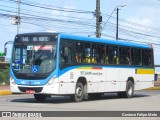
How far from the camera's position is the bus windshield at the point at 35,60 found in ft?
68.1

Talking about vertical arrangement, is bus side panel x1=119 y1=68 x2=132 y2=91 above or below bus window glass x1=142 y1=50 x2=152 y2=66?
below

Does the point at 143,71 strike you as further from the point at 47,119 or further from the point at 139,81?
the point at 47,119

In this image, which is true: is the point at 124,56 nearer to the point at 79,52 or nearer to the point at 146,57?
the point at 146,57

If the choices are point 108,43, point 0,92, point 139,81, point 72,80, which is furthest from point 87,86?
point 0,92

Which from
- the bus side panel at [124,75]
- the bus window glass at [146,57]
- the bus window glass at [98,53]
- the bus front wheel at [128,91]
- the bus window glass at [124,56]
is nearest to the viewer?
the bus window glass at [98,53]

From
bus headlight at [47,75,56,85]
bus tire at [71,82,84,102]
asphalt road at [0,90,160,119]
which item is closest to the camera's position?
asphalt road at [0,90,160,119]

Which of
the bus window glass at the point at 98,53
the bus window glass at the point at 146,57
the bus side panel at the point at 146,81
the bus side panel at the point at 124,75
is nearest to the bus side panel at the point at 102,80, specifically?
the bus window glass at the point at 98,53

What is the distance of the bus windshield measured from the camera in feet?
68.1

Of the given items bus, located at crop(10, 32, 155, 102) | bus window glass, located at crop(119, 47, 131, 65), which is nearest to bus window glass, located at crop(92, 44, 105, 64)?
bus, located at crop(10, 32, 155, 102)

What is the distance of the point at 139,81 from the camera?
93.2ft

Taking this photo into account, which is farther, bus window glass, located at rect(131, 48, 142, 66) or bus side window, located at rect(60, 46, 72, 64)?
bus window glass, located at rect(131, 48, 142, 66)

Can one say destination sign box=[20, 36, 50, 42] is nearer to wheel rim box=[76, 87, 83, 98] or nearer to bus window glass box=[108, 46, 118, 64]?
wheel rim box=[76, 87, 83, 98]

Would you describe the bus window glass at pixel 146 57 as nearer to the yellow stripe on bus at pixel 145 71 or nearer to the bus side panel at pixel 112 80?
the yellow stripe on bus at pixel 145 71

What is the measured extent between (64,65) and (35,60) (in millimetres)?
1305
